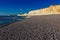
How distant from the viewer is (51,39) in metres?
→ 8.70

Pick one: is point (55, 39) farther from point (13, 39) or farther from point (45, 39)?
point (13, 39)

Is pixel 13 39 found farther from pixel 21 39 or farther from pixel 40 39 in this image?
pixel 40 39

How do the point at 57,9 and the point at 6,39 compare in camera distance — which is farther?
the point at 57,9

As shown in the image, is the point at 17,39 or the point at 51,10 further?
the point at 51,10

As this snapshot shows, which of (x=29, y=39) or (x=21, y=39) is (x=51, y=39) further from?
(x=21, y=39)

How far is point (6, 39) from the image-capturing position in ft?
29.3

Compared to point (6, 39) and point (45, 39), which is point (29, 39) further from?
point (6, 39)

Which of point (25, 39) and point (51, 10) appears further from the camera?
point (51, 10)

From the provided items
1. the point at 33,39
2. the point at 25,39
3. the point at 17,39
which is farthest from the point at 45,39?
the point at 17,39

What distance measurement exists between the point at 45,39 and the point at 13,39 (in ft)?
9.82

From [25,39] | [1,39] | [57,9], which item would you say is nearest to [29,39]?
[25,39]

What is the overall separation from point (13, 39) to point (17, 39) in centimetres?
37

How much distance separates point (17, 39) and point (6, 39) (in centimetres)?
104

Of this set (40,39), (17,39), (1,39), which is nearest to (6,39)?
(1,39)
